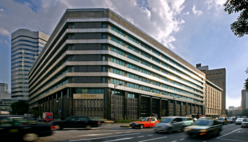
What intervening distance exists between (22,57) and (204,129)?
148629 millimetres

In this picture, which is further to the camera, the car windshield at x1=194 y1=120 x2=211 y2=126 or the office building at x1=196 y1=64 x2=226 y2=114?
the office building at x1=196 y1=64 x2=226 y2=114

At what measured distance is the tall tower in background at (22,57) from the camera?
136625mm

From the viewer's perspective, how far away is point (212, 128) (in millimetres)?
15203

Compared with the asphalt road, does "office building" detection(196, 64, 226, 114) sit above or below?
above

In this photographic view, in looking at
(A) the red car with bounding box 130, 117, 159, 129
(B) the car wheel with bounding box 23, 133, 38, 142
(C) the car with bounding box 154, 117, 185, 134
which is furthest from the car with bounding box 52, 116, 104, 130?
(B) the car wheel with bounding box 23, 133, 38, 142

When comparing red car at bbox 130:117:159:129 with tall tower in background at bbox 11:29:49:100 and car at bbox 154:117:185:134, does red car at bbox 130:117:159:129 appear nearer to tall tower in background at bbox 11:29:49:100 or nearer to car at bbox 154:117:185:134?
car at bbox 154:117:185:134

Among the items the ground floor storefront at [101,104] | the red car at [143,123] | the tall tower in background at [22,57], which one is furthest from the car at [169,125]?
the tall tower in background at [22,57]

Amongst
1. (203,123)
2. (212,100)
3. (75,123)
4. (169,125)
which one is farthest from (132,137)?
(212,100)

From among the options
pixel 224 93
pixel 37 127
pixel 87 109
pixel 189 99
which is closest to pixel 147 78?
pixel 87 109

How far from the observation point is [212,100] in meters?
135

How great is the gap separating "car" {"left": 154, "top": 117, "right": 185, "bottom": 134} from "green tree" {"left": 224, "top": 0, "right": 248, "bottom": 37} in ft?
33.0

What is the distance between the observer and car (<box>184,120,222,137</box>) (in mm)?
14344

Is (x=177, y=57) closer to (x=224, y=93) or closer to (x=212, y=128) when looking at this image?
(x=212, y=128)

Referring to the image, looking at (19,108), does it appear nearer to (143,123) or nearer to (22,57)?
(22,57)
